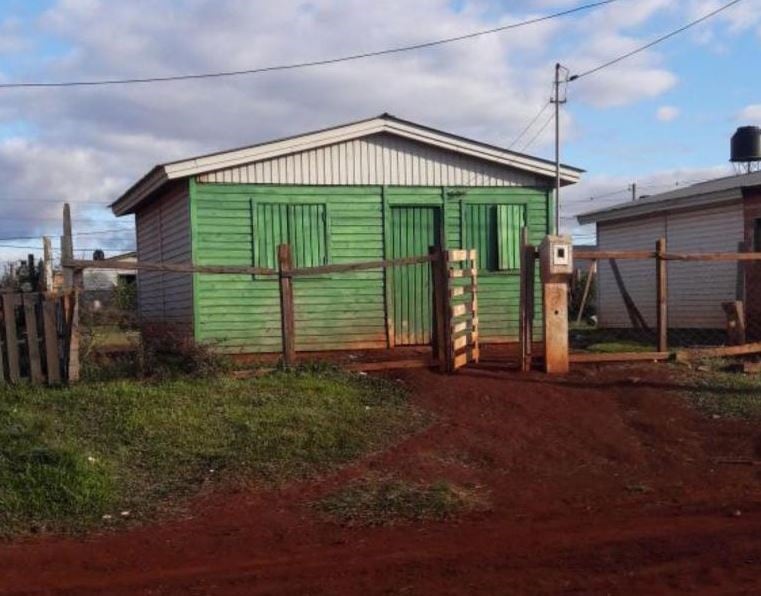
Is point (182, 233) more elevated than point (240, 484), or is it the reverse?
point (182, 233)

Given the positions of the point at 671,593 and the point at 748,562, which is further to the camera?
the point at 748,562

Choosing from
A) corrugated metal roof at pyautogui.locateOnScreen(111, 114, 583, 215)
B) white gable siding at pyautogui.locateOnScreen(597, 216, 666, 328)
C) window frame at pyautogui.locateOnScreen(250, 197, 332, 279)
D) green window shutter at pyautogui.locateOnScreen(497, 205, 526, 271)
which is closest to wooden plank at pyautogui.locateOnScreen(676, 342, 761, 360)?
green window shutter at pyautogui.locateOnScreen(497, 205, 526, 271)

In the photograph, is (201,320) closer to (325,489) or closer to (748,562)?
(325,489)

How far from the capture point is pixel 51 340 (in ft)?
32.1

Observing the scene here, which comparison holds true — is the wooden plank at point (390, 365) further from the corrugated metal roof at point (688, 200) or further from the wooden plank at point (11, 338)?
the corrugated metal roof at point (688, 200)

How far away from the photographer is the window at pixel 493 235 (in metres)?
14.7

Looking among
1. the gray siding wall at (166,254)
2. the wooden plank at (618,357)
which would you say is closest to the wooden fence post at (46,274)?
the gray siding wall at (166,254)

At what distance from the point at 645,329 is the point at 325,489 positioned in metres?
11.4

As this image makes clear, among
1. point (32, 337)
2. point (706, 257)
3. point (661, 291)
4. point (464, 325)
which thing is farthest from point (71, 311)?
point (706, 257)

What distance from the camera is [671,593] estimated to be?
506 cm

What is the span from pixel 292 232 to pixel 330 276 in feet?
2.87

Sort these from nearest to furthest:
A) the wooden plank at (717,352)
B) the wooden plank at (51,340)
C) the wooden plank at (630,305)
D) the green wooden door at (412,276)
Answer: the wooden plank at (51,340) → the wooden plank at (717,352) → the green wooden door at (412,276) → the wooden plank at (630,305)

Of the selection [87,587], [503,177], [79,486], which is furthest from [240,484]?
[503,177]

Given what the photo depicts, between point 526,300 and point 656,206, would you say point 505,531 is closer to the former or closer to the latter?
point 526,300
